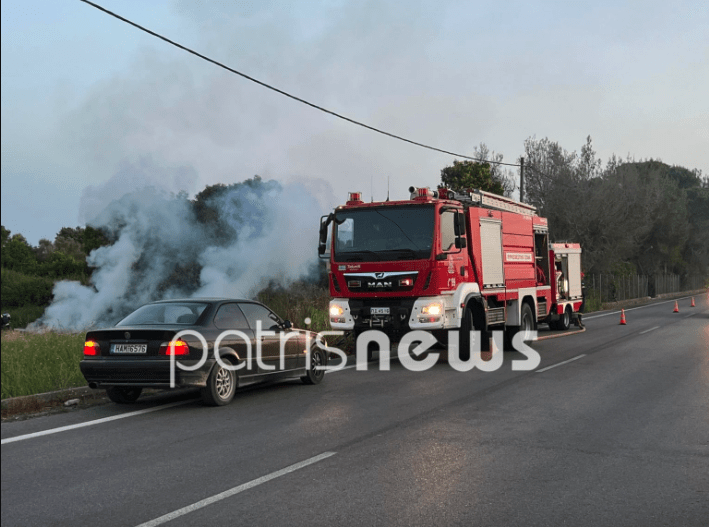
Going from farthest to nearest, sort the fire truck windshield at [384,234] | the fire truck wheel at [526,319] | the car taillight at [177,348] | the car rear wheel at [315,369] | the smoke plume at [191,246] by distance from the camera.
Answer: the smoke plume at [191,246], the fire truck wheel at [526,319], the fire truck windshield at [384,234], the car rear wheel at [315,369], the car taillight at [177,348]

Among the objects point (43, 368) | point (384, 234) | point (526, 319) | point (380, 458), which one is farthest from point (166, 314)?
point (526, 319)

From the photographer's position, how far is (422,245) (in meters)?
14.1

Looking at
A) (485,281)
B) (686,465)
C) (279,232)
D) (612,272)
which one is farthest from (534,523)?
(612,272)

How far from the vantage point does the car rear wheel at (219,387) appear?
941 centimetres

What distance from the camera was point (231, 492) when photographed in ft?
18.4

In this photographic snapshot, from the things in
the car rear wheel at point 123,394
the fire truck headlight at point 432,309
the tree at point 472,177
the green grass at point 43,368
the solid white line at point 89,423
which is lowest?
the solid white line at point 89,423

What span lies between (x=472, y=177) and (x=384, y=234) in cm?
2756

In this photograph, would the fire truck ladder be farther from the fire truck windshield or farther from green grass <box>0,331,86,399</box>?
green grass <box>0,331,86,399</box>

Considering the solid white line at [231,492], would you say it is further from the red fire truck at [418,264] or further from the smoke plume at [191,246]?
the smoke plume at [191,246]

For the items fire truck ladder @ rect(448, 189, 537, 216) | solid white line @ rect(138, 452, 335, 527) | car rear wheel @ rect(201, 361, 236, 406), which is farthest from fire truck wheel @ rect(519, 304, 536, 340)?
solid white line @ rect(138, 452, 335, 527)

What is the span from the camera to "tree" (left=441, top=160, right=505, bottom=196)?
A: 40906 mm

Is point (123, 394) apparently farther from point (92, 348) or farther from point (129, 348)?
point (129, 348)

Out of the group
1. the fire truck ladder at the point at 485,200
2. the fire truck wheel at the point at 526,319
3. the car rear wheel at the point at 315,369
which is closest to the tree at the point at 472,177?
the fire truck ladder at the point at 485,200

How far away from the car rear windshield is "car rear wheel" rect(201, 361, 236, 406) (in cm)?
74
